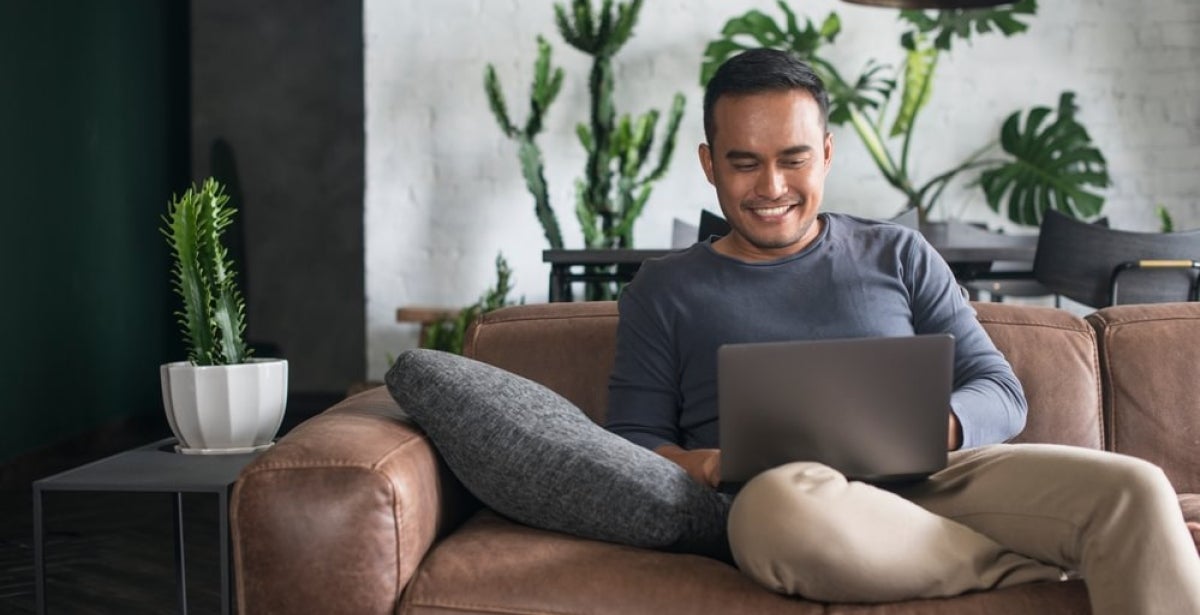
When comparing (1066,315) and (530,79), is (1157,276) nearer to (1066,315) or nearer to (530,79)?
(1066,315)

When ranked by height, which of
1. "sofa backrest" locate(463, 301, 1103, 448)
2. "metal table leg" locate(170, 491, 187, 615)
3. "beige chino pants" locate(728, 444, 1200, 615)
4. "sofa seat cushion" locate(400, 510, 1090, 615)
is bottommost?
"metal table leg" locate(170, 491, 187, 615)

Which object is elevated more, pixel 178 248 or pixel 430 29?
pixel 430 29

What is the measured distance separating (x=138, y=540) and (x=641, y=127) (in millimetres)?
2519

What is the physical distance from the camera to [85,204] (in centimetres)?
570

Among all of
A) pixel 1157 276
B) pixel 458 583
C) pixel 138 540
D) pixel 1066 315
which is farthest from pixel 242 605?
pixel 1157 276

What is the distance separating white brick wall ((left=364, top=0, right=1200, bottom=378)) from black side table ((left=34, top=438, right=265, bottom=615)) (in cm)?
376

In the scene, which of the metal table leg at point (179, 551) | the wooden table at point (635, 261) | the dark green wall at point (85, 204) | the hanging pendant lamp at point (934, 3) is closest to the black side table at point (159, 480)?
the metal table leg at point (179, 551)

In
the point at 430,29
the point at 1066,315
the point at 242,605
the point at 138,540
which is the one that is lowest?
the point at 138,540

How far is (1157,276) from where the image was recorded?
4.04 metres

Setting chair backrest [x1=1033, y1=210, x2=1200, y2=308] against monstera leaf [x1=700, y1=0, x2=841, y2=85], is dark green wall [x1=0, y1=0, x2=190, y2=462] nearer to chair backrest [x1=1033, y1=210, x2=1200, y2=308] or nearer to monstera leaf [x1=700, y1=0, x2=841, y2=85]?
monstera leaf [x1=700, y1=0, x2=841, y2=85]

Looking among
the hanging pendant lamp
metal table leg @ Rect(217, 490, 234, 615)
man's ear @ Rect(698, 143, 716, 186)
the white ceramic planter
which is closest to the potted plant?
the white ceramic planter

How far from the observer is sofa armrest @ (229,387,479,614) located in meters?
1.69

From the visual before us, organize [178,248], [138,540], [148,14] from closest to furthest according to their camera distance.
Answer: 1. [178,248]
2. [138,540]
3. [148,14]

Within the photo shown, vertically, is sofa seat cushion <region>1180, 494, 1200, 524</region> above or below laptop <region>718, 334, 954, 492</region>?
below
